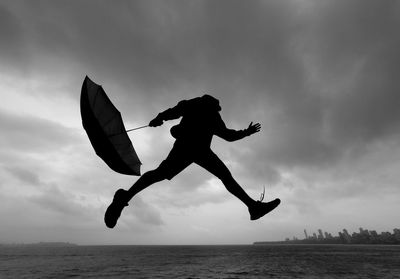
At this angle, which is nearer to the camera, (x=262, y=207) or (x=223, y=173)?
(x=223, y=173)

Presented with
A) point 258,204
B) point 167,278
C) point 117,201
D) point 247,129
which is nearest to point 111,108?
point 117,201

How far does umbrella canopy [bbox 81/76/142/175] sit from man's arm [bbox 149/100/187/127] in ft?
1.75

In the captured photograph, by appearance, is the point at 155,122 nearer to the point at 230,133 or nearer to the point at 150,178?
the point at 150,178

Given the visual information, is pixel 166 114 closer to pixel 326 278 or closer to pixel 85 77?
pixel 85 77

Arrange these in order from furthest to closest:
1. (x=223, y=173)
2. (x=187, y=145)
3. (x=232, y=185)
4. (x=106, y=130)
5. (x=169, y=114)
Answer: (x=232, y=185)
(x=223, y=173)
(x=169, y=114)
(x=187, y=145)
(x=106, y=130)

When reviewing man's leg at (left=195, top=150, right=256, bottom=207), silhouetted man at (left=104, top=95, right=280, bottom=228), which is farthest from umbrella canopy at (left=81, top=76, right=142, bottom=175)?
man's leg at (left=195, top=150, right=256, bottom=207)

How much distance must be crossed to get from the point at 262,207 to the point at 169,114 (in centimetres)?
203

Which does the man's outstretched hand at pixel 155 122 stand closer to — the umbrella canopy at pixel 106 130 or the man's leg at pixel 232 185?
the umbrella canopy at pixel 106 130

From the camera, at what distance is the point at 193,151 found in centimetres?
365

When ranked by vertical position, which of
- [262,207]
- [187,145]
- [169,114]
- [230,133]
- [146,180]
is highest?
[169,114]

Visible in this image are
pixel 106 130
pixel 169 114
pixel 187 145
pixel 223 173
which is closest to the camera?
pixel 106 130

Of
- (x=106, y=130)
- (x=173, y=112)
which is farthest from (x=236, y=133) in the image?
(x=106, y=130)

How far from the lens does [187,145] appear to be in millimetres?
3637

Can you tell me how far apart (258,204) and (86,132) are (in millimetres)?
2722
